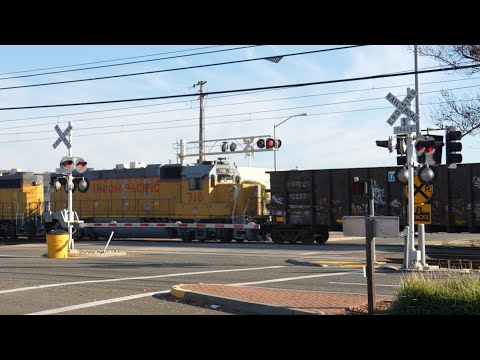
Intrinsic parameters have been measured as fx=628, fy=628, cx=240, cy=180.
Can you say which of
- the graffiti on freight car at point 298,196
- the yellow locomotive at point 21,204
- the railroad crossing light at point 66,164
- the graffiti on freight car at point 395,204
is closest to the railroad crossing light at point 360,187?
the graffiti on freight car at point 395,204

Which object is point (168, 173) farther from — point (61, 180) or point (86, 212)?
point (61, 180)

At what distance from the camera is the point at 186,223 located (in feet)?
111

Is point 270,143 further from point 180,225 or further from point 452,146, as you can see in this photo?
point 452,146

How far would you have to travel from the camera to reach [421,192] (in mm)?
19484

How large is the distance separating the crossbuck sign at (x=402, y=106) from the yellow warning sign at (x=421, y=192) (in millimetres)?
2226

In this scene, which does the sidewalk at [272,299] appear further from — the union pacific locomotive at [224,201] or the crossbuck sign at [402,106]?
the union pacific locomotive at [224,201]

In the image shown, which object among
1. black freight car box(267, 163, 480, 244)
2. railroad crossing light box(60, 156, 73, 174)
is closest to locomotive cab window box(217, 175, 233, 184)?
black freight car box(267, 163, 480, 244)

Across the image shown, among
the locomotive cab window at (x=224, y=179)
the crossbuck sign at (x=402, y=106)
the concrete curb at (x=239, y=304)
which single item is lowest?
the concrete curb at (x=239, y=304)

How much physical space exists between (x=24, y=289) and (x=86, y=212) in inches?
936

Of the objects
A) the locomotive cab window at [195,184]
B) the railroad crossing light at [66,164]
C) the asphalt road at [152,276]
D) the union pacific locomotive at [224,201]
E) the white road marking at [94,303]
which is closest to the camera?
the white road marking at [94,303]

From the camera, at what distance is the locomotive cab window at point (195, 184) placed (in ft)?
109

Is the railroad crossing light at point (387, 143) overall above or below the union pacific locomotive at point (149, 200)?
above

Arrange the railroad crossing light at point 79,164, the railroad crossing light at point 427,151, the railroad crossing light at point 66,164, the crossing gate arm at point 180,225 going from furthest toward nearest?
the crossing gate arm at point 180,225 → the railroad crossing light at point 79,164 → the railroad crossing light at point 66,164 → the railroad crossing light at point 427,151
